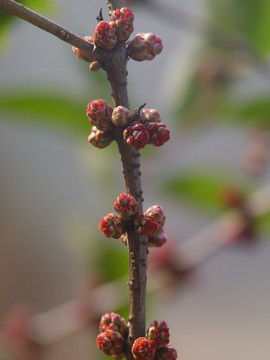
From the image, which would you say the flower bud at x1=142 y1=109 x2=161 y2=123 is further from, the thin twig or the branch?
the thin twig

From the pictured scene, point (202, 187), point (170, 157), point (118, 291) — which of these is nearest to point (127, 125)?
point (118, 291)

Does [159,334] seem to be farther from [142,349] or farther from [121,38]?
[121,38]

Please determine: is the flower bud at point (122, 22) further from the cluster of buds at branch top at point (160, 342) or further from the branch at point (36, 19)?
the cluster of buds at branch top at point (160, 342)

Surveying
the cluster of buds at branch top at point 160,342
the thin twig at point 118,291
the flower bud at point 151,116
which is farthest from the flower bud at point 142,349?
the thin twig at point 118,291

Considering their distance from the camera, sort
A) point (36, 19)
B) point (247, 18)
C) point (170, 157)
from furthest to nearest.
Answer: point (170, 157) → point (247, 18) → point (36, 19)

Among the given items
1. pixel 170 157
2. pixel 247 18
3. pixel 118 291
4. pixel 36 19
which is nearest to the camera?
pixel 36 19

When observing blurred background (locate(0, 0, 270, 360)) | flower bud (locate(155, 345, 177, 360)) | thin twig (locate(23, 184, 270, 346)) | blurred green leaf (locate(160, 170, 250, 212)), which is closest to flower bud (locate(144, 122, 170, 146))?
flower bud (locate(155, 345, 177, 360))
